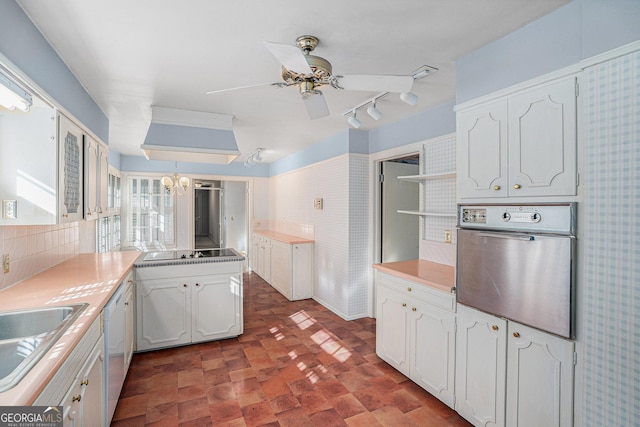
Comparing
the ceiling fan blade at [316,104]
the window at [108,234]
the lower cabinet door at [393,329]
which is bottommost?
the lower cabinet door at [393,329]

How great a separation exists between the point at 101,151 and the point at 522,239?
360cm

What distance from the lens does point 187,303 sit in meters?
3.24

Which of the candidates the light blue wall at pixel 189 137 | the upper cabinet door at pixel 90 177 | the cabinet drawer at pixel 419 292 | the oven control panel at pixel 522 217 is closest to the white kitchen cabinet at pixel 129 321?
the upper cabinet door at pixel 90 177

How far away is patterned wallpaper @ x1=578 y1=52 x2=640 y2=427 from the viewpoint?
1.36 metres

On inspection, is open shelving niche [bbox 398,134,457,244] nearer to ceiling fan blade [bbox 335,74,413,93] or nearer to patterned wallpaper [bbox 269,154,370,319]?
patterned wallpaper [bbox 269,154,370,319]

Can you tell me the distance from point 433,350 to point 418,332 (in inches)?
6.8

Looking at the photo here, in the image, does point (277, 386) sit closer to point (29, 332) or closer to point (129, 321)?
point (129, 321)

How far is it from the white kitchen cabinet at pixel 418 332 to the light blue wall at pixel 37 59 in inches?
111

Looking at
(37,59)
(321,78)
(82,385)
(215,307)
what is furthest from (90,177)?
(321,78)

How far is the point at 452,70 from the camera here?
2361 millimetres

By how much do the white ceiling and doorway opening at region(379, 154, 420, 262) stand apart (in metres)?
1.28

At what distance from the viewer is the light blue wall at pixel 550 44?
141 cm

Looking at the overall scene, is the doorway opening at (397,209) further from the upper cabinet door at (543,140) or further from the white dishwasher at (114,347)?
the white dishwasher at (114,347)

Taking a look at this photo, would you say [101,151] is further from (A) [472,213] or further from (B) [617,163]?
(B) [617,163]
